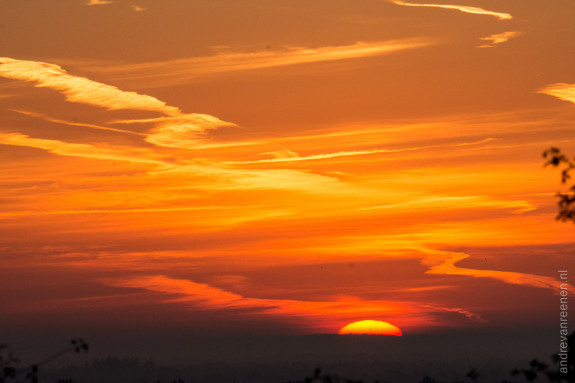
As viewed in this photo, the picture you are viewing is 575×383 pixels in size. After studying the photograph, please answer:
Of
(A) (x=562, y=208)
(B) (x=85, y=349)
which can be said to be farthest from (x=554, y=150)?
(B) (x=85, y=349)

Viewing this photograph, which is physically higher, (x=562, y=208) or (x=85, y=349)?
(x=562, y=208)

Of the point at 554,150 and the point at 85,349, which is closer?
the point at 554,150

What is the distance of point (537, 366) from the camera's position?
2855 centimetres

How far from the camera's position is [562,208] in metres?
29.5

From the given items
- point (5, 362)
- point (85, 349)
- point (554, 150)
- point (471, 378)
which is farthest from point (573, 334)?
point (5, 362)

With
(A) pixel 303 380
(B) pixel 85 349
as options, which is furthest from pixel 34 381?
(A) pixel 303 380

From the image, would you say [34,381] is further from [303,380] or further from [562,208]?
[562,208]

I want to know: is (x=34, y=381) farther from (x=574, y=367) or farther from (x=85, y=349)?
(x=574, y=367)

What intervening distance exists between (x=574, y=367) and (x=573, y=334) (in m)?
1.34

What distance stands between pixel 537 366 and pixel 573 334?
55.2 inches

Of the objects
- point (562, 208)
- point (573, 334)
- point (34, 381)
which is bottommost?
point (34, 381)

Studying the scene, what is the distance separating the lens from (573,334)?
2869cm

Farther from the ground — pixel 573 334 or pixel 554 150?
pixel 554 150

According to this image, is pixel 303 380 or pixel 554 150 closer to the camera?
pixel 554 150
